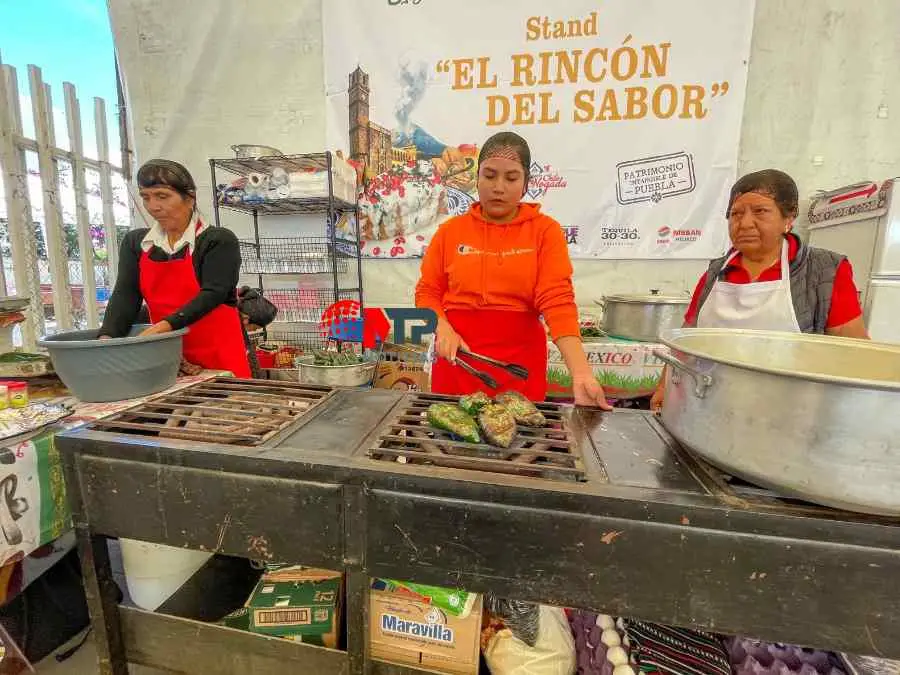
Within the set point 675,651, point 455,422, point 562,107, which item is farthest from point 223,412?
point 562,107

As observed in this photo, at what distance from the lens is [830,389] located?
2.06ft

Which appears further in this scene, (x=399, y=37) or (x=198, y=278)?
(x=399, y=37)

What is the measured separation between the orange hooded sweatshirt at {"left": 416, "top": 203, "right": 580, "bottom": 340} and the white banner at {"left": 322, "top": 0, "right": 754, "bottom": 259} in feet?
5.91

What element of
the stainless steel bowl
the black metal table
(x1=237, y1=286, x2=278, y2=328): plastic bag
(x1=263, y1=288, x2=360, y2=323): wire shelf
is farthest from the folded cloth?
(x1=263, y1=288, x2=360, y2=323): wire shelf

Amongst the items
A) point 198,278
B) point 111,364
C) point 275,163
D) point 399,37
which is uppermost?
point 399,37

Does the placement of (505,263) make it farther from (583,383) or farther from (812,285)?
(812,285)

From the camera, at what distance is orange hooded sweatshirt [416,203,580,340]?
155cm

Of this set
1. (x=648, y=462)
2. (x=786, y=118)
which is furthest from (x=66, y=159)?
(x=786, y=118)

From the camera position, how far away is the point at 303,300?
3.68m

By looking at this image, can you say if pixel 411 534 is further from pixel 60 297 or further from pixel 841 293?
pixel 60 297

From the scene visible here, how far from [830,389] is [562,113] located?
3.02 m

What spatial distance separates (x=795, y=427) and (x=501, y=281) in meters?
1.07

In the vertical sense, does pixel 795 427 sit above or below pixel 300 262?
below

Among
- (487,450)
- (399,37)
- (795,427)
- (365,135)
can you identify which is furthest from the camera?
(365,135)
